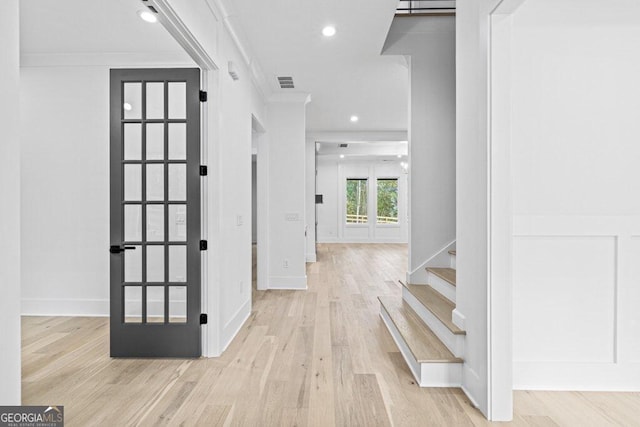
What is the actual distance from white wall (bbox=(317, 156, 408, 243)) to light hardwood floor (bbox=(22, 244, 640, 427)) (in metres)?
8.46

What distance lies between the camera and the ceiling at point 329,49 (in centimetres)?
299

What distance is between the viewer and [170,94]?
2.86 meters

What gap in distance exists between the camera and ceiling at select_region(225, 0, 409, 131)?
2.99m

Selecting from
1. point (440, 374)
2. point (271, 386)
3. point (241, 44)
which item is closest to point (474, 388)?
point (440, 374)

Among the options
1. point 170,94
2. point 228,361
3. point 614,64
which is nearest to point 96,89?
point 170,94

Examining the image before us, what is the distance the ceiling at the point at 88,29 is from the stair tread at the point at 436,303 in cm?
309

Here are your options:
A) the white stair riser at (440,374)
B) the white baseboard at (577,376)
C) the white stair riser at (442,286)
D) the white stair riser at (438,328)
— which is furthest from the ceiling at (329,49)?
the white baseboard at (577,376)

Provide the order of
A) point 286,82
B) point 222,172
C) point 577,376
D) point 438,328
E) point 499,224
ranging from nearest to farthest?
point 499,224 < point 577,376 < point 438,328 < point 222,172 < point 286,82

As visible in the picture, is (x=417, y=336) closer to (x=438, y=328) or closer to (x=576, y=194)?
(x=438, y=328)

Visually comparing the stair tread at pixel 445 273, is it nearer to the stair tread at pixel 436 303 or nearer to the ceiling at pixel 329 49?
the stair tread at pixel 436 303

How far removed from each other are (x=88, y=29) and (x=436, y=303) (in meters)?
3.70

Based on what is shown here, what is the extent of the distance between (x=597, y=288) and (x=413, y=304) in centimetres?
149

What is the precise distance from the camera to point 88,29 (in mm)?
3240

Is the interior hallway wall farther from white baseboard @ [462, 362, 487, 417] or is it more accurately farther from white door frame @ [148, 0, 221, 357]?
white baseboard @ [462, 362, 487, 417]
